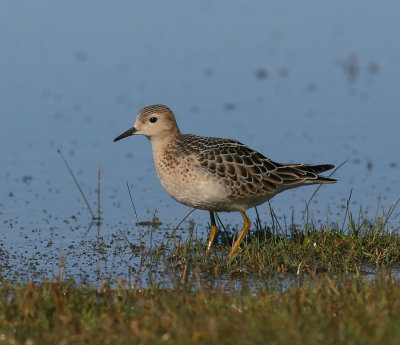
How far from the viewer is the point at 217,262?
8.68 metres

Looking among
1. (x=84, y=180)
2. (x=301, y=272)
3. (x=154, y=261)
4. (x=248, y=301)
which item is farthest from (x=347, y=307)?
(x=84, y=180)

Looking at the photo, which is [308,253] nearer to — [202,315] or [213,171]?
[213,171]

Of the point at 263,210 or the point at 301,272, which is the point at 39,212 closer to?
the point at 263,210

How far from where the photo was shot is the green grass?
5.74 m

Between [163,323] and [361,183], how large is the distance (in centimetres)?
726

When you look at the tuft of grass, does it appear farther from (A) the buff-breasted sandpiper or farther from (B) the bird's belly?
(B) the bird's belly

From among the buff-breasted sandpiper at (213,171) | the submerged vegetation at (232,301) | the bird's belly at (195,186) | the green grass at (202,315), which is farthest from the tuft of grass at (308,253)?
the green grass at (202,315)

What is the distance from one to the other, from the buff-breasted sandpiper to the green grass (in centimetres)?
183

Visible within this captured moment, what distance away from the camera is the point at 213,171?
8.99m

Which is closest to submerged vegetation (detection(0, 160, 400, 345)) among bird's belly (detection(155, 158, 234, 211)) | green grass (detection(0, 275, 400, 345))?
green grass (detection(0, 275, 400, 345))

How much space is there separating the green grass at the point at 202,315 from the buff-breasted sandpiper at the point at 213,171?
1.83 m

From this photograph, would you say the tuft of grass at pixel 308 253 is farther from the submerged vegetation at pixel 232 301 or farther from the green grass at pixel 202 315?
the green grass at pixel 202 315

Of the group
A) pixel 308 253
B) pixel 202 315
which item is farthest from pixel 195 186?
pixel 202 315

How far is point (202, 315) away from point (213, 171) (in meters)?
2.91
